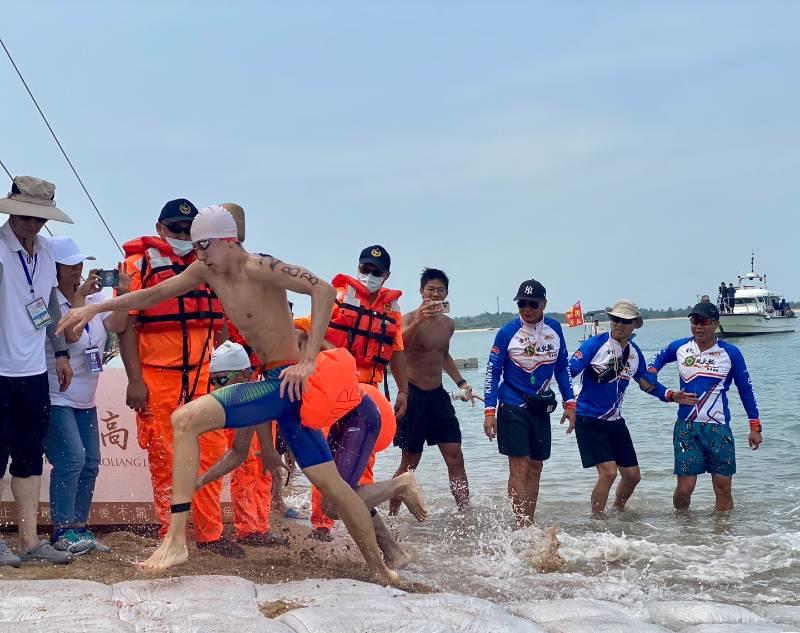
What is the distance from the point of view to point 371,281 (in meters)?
7.02

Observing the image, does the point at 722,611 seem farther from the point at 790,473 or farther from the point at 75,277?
the point at 790,473

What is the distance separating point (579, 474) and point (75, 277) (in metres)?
7.90

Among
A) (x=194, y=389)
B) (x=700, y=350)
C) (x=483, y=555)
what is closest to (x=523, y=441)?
(x=483, y=555)

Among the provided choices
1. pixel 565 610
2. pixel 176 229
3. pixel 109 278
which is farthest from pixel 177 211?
pixel 565 610

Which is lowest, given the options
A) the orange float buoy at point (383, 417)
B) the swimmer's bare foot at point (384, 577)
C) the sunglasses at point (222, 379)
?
the swimmer's bare foot at point (384, 577)

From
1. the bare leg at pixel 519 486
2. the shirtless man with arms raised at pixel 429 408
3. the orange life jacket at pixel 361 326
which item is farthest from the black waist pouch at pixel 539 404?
the orange life jacket at pixel 361 326

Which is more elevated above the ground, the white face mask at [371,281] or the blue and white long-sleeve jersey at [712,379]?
the white face mask at [371,281]

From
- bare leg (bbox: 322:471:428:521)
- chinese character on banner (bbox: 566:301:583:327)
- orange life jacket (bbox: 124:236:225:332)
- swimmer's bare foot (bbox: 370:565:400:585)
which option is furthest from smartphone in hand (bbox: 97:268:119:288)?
chinese character on banner (bbox: 566:301:583:327)

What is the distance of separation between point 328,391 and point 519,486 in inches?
128

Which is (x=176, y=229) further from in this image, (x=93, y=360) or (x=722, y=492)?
(x=722, y=492)

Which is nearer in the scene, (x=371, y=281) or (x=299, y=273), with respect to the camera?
(x=299, y=273)

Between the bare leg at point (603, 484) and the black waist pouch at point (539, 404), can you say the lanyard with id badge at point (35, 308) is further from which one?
the bare leg at point (603, 484)

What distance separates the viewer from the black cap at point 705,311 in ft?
28.0

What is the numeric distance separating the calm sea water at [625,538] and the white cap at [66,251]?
9.60ft
